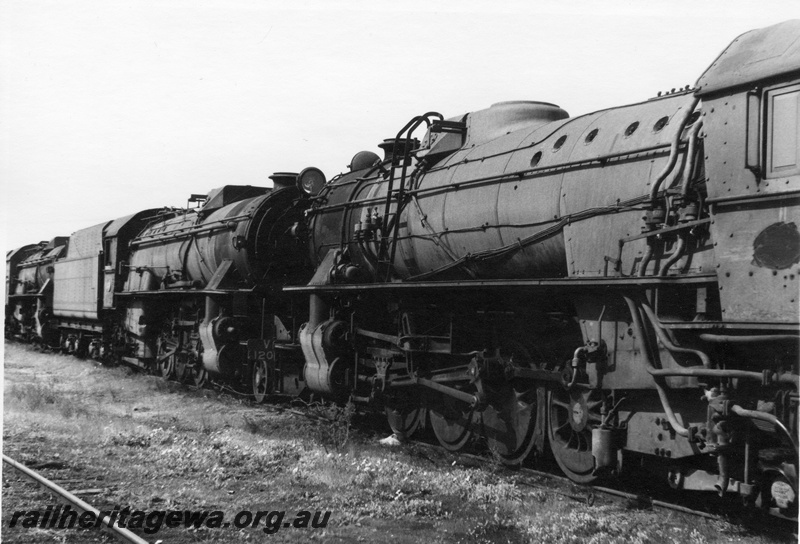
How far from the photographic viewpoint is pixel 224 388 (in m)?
15.7

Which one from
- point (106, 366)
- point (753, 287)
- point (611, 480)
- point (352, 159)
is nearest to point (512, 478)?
point (611, 480)

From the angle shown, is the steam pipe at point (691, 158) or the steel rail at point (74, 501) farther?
the steam pipe at point (691, 158)

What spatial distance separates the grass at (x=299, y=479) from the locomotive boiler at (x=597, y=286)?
62 cm

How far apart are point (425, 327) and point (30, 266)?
80.3ft

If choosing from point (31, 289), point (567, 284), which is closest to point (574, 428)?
point (567, 284)

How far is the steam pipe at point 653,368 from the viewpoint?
619 centimetres

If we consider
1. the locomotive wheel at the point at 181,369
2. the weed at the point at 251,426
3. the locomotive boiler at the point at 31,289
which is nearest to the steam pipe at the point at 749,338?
the weed at the point at 251,426

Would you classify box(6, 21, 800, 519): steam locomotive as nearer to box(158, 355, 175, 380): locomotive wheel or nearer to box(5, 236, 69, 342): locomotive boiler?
box(158, 355, 175, 380): locomotive wheel

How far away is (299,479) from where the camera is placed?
8344 millimetres

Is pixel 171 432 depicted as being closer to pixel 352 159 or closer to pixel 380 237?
pixel 380 237

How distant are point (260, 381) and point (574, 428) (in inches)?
323

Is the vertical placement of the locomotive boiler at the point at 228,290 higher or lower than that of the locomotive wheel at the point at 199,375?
higher

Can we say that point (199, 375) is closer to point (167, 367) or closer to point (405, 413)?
point (167, 367)

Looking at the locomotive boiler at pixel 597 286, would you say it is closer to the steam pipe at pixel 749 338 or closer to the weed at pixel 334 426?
the steam pipe at pixel 749 338
